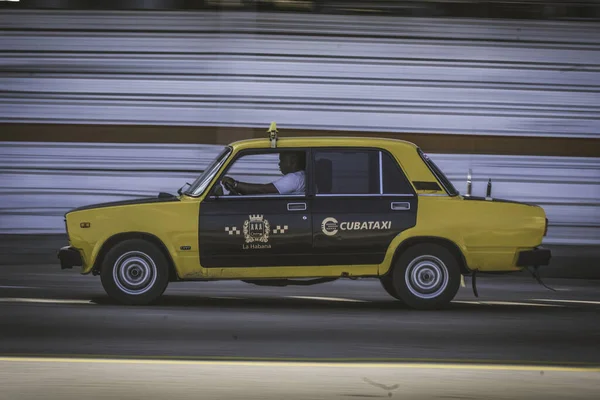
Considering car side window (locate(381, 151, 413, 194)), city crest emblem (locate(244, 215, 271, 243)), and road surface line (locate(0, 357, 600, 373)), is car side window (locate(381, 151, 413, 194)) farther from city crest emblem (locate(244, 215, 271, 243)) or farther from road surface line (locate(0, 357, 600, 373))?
road surface line (locate(0, 357, 600, 373))

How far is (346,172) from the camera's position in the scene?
417 inches

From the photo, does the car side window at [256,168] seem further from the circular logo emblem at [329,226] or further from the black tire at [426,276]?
the black tire at [426,276]

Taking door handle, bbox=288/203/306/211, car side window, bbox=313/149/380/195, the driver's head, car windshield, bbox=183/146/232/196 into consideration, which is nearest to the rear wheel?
car side window, bbox=313/149/380/195

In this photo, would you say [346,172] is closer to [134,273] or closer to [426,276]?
[426,276]

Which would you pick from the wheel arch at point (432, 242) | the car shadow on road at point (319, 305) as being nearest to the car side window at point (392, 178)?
the wheel arch at point (432, 242)

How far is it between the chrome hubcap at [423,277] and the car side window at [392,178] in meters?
0.66

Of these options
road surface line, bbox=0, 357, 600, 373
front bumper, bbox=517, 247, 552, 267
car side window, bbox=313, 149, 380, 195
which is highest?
car side window, bbox=313, 149, 380, 195

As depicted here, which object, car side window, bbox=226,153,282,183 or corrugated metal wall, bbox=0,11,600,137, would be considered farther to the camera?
corrugated metal wall, bbox=0,11,600,137

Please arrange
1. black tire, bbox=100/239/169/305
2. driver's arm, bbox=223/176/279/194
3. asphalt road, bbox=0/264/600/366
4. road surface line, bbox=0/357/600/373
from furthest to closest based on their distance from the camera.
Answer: driver's arm, bbox=223/176/279/194 < black tire, bbox=100/239/169/305 < asphalt road, bbox=0/264/600/366 < road surface line, bbox=0/357/600/373

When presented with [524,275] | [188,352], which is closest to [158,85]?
[524,275]

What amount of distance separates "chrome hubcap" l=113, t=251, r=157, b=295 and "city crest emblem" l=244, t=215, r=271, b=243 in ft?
3.04

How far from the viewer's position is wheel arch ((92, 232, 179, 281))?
1045 cm

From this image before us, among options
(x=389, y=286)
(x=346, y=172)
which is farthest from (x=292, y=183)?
(x=389, y=286)

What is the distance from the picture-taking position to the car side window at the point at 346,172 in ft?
34.4
